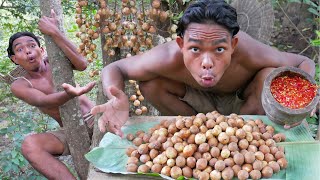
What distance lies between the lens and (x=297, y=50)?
4.89 m

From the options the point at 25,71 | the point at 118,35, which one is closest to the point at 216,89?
the point at 118,35

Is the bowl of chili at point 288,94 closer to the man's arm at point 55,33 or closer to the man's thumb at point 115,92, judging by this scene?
the man's thumb at point 115,92

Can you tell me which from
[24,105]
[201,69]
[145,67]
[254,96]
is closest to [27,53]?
[145,67]

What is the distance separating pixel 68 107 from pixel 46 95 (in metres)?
0.40

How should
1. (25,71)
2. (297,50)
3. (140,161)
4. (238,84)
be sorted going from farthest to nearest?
(297,50)
(25,71)
(238,84)
(140,161)

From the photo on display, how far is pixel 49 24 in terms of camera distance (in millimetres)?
2512

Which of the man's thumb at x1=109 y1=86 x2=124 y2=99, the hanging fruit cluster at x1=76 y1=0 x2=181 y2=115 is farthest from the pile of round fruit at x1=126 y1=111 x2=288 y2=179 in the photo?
the hanging fruit cluster at x1=76 y1=0 x2=181 y2=115

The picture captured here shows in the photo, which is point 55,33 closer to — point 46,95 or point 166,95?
point 46,95

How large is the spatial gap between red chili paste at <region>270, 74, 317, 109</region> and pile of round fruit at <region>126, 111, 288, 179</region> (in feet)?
0.72

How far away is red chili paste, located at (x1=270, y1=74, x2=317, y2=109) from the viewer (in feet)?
7.46

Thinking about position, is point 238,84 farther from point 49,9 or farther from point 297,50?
point 297,50

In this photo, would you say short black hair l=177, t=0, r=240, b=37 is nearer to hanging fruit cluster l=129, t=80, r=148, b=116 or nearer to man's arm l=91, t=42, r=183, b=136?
man's arm l=91, t=42, r=183, b=136

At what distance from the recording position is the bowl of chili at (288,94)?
220 centimetres

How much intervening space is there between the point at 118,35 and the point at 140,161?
3.70ft
